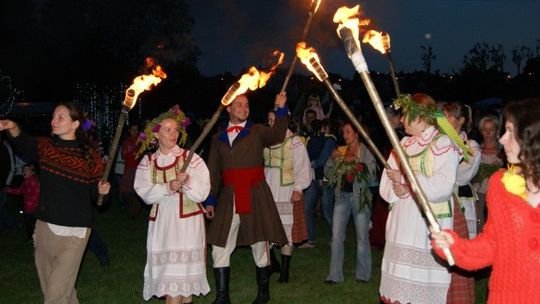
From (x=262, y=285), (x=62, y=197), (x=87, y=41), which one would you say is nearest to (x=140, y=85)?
(x=62, y=197)

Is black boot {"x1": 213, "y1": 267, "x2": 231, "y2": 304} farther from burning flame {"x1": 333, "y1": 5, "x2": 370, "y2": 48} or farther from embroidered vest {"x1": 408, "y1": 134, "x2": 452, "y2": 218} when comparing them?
burning flame {"x1": 333, "y1": 5, "x2": 370, "y2": 48}

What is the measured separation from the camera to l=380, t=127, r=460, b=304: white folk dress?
18.3ft

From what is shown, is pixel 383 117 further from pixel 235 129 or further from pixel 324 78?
pixel 235 129

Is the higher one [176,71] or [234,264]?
[176,71]

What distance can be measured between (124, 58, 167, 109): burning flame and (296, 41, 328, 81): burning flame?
154 centimetres

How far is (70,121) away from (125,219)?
28.6ft

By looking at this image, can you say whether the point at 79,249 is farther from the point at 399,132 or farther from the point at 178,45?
the point at 178,45

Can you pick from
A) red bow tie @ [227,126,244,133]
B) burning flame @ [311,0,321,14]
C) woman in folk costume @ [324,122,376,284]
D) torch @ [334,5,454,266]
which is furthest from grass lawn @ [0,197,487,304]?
torch @ [334,5,454,266]

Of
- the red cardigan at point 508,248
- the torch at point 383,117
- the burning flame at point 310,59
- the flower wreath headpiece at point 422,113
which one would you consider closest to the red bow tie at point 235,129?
the burning flame at point 310,59

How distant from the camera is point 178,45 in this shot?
4403 cm

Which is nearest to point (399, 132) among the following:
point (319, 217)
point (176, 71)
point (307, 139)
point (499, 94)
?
point (307, 139)

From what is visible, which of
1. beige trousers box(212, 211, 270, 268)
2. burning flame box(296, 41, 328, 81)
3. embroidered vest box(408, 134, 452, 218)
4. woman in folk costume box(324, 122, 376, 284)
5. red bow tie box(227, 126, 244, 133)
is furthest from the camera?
woman in folk costume box(324, 122, 376, 284)

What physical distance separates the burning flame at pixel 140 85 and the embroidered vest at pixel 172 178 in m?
0.76

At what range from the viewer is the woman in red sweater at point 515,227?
3512 mm
